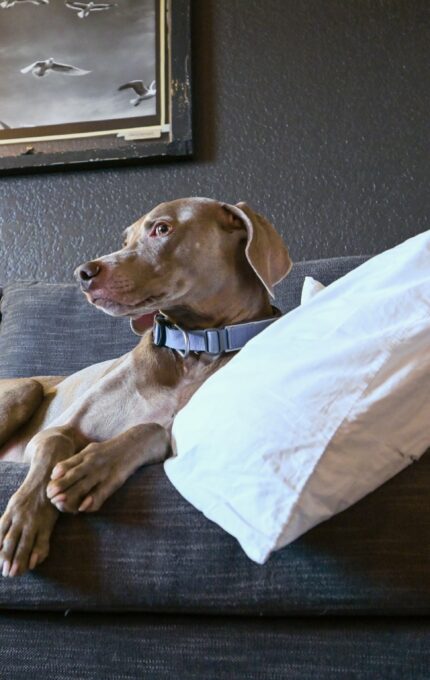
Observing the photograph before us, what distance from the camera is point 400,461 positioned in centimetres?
94

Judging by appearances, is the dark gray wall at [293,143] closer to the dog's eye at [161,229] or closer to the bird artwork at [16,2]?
the bird artwork at [16,2]

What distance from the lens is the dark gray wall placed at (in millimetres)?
2176

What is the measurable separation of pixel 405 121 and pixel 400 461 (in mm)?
1512

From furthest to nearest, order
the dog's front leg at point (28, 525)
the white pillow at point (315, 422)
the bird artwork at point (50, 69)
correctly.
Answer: the bird artwork at point (50, 69) → the dog's front leg at point (28, 525) → the white pillow at point (315, 422)

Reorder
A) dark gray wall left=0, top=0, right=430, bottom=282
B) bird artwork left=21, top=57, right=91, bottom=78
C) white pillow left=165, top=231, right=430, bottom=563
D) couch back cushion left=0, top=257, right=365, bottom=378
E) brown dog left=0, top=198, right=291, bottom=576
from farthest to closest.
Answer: bird artwork left=21, top=57, right=91, bottom=78
dark gray wall left=0, top=0, right=430, bottom=282
couch back cushion left=0, top=257, right=365, bottom=378
brown dog left=0, top=198, right=291, bottom=576
white pillow left=165, top=231, right=430, bottom=563

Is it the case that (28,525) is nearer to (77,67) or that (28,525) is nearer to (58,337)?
(58,337)

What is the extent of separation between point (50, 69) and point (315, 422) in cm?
194

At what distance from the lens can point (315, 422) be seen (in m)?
0.89

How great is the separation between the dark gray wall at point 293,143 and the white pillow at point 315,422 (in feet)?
3.93

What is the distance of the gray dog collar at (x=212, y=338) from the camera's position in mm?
1405

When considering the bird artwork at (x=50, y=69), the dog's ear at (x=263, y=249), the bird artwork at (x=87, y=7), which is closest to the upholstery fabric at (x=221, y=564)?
the dog's ear at (x=263, y=249)

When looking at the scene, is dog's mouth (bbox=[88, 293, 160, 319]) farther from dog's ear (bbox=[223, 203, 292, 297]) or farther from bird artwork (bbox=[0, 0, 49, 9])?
bird artwork (bbox=[0, 0, 49, 9])

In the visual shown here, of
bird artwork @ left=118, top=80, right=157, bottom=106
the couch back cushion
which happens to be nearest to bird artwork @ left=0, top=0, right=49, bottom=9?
bird artwork @ left=118, top=80, right=157, bottom=106

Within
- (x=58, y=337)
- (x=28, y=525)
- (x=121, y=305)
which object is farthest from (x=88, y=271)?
(x=58, y=337)
